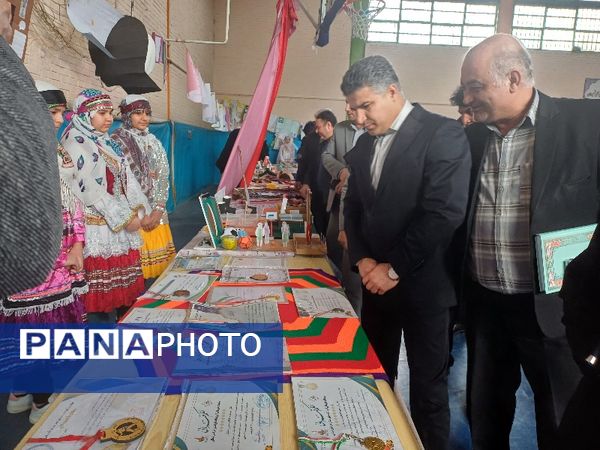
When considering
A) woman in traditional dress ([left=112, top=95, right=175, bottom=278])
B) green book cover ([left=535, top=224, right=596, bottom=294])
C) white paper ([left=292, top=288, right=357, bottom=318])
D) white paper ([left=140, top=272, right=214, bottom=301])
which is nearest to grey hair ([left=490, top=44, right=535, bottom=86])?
green book cover ([left=535, top=224, right=596, bottom=294])

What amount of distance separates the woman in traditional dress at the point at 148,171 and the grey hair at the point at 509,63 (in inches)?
90.6

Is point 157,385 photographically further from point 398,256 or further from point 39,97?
point 398,256

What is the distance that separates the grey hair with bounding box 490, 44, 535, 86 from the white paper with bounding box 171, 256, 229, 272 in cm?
127

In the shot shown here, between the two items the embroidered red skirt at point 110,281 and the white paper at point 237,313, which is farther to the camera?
the embroidered red skirt at point 110,281

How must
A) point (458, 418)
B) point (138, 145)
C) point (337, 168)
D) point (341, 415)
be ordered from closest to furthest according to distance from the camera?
point (341, 415)
point (458, 418)
point (138, 145)
point (337, 168)

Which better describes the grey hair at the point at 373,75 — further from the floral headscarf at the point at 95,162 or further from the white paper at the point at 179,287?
the floral headscarf at the point at 95,162

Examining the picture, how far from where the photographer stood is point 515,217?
4.58ft

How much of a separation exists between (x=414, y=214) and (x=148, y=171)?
220cm

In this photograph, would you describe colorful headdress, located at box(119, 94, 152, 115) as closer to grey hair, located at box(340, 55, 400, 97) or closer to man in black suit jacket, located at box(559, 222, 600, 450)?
grey hair, located at box(340, 55, 400, 97)

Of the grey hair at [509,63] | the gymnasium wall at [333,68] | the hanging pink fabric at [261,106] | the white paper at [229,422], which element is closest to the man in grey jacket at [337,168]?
the hanging pink fabric at [261,106]

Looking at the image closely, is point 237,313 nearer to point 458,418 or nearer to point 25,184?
point 25,184

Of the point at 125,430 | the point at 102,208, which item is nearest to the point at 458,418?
the point at 125,430

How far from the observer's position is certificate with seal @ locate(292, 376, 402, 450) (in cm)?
84

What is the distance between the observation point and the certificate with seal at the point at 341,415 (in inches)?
33.0
